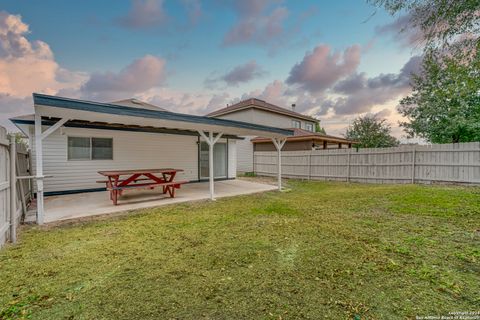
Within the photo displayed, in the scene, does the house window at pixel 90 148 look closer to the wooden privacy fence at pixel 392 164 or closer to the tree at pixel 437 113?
the wooden privacy fence at pixel 392 164

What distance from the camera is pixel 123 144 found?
30.5ft

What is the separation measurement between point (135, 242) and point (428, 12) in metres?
6.76

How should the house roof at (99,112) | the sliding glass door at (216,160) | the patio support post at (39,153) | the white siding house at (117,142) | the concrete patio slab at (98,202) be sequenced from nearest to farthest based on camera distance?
the house roof at (99,112) → the patio support post at (39,153) → the white siding house at (117,142) → the concrete patio slab at (98,202) → the sliding glass door at (216,160)

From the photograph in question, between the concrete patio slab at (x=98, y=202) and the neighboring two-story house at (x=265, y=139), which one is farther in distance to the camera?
the neighboring two-story house at (x=265, y=139)

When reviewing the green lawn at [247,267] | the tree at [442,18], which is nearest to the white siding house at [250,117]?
the green lawn at [247,267]

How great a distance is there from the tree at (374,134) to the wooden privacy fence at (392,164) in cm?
979

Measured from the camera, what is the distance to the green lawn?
210cm

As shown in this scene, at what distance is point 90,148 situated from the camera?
8617 millimetres

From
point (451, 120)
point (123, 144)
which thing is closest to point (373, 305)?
point (123, 144)

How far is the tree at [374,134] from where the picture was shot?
807 inches

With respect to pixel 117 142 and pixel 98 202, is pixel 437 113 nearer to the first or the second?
pixel 117 142

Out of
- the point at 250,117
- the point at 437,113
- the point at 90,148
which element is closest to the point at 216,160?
the point at 90,148

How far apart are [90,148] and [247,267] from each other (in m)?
8.30

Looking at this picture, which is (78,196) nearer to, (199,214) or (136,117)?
(136,117)
